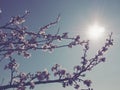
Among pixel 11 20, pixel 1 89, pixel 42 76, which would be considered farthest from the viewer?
pixel 11 20

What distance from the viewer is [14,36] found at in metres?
11.0

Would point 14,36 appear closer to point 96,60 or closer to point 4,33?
point 4,33

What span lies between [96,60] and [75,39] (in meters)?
1.77

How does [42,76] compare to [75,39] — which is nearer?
[42,76]

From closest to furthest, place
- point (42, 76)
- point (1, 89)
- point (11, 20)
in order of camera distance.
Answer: point (1, 89)
point (42, 76)
point (11, 20)

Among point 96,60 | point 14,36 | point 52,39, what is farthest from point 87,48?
A: point 14,36

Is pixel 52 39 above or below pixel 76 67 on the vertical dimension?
above

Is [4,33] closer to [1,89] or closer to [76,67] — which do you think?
[1,89]

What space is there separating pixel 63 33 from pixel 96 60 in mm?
2282

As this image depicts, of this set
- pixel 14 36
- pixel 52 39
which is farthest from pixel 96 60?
pixel 14 36

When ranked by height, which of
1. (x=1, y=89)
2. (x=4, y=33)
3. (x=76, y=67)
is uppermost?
(x=4, y=33)

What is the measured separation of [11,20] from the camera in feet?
36.4

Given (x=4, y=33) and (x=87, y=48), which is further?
(x=4, y=33)

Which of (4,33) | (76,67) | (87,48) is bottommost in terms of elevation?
(76,67)
